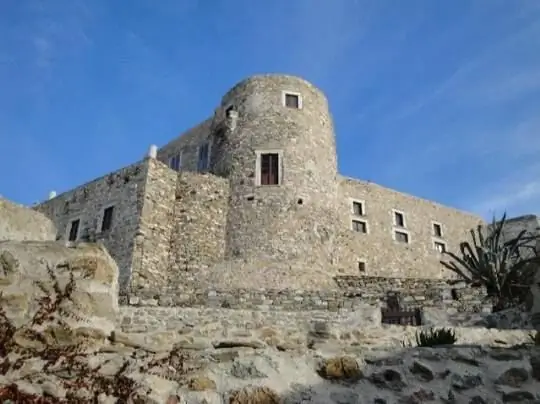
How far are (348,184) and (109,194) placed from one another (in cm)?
1209

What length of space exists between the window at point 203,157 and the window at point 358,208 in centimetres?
795

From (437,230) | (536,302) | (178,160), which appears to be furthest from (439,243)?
(536,302)

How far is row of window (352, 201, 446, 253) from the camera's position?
25.9 metres

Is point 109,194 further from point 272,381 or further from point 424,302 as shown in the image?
point 272,381

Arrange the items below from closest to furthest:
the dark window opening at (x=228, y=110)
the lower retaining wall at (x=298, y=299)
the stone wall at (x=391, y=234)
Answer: the lower retaining wall at (x=298, y=299), the dark window opening at (x=228, y=110), the stone wall at (x=391, y=234)

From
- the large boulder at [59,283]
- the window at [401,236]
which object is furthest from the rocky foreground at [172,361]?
the window at [401,236]

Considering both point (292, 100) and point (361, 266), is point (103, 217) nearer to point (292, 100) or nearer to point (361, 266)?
point (292, 100)

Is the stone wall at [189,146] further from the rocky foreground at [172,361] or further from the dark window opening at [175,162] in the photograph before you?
the rocky foreground at [172,361]

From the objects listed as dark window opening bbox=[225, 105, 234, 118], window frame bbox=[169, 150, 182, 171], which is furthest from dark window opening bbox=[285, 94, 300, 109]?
window frame bbox=[169, 150, 182, 171]

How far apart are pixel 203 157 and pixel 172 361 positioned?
985 inches

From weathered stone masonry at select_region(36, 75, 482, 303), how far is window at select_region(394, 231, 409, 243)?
377 cm

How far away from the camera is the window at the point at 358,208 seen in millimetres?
26094

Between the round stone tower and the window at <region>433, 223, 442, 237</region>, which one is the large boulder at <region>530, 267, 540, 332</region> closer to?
the round stone tower

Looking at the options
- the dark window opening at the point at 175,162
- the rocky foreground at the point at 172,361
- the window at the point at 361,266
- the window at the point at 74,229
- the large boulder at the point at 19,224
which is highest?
the dark window opening at the point at 175,162
